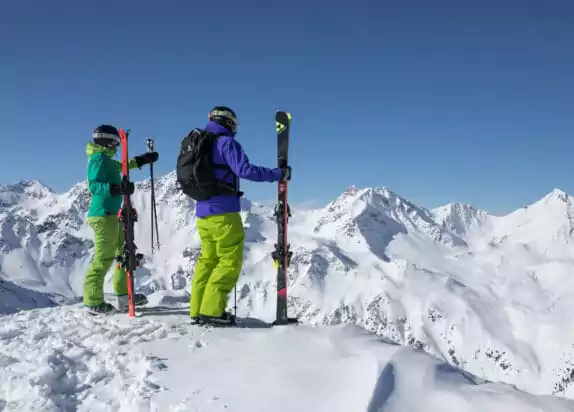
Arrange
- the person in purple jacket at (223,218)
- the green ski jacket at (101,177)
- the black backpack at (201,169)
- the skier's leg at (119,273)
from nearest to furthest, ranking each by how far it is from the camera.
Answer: the black backpack at (201,169) → the person in purple jacket at (223,218) → the green ski jacket at (101,177) → the skier's leg at (119,273)

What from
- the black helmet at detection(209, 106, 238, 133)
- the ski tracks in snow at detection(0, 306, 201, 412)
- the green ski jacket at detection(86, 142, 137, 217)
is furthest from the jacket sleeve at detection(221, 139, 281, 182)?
the green ski jacket at detection(86, 142, 137, 217)

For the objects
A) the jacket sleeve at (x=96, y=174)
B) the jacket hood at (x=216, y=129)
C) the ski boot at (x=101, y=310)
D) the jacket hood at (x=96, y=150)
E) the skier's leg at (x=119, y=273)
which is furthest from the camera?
the skier's leg at (x=119, y=273)

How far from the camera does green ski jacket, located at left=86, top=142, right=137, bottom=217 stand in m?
9.98

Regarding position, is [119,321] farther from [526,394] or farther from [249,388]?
[526,394]

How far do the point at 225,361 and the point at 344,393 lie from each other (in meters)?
1.94

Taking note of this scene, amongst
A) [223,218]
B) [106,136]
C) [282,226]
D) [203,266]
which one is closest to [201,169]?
[223,218]

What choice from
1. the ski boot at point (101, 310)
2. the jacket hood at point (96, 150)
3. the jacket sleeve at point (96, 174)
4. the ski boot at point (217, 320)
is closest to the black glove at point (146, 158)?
the jacket hood at point (96, 150)

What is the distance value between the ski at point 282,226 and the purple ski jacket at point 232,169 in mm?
656

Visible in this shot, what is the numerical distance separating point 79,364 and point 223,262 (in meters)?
2.84

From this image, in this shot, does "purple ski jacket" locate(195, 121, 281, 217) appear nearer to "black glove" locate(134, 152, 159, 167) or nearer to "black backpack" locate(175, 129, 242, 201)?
"black backpack" locate(175, 129, 242, 201)

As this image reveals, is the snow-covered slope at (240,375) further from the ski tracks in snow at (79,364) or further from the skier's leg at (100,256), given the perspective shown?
the skier's leg at (100,256)

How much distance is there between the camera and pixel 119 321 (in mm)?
9164

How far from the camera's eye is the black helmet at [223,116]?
8.50 meters

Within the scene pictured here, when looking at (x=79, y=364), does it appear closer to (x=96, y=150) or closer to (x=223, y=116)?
(x=223, y=116)
